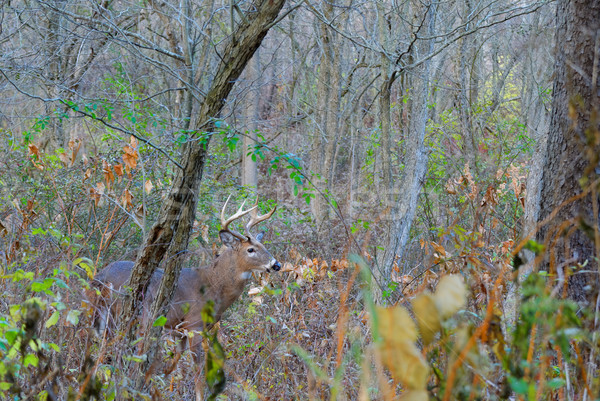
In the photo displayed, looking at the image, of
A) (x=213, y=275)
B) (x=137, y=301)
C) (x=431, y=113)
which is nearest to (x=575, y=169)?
(x=137, y=301)

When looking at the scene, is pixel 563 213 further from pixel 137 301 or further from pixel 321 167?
pixel 321 167

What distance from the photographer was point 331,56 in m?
14.2

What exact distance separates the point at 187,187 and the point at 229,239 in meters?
3.55

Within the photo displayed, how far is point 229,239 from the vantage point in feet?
27.9

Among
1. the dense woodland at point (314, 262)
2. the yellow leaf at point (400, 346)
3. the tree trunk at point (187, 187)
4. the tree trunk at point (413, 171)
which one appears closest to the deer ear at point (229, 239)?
the dense woodland at point (314, 262)

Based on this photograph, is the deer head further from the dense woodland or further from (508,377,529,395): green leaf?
(508,377,529,395): green leaf

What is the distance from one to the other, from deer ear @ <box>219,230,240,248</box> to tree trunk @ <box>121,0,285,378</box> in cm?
324

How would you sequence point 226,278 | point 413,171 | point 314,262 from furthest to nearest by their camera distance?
1. point 226,278
2. point 413,171
3. point 314,262

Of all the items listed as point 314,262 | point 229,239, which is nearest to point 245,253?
point 229,239

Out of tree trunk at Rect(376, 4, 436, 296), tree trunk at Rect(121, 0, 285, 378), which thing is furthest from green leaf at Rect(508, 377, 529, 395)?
tree trunk at Rect(376, 4, 436, 296)

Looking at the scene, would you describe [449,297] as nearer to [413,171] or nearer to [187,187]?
[187,187]

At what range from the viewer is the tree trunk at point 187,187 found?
15.9 feet

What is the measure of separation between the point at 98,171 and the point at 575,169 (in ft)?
21.8

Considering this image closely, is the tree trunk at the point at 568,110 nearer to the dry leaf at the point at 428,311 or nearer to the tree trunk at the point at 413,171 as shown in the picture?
the dry leaf at the point at 428,311
